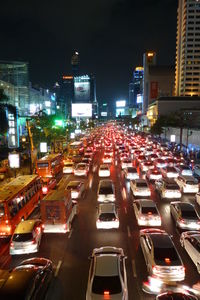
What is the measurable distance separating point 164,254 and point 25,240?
22.1 feet

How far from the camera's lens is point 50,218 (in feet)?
52.5

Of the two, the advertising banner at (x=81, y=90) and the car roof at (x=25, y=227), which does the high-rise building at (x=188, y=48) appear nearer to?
the advertising banner at (x=81, y=90)

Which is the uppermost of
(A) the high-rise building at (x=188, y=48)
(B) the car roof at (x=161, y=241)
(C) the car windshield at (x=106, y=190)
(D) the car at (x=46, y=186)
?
(A) the high-rise building at (x=188, y=48)

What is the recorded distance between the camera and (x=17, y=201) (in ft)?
55.7

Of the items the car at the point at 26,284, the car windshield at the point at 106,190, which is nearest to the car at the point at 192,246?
the car at the point at 26,284

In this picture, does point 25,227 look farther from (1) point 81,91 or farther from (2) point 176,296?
(1) point 81,91

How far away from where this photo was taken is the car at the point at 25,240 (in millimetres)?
13422

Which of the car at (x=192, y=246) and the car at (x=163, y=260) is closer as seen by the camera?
the car at (x=163, y=260)

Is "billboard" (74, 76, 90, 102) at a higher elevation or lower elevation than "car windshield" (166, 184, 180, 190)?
higher

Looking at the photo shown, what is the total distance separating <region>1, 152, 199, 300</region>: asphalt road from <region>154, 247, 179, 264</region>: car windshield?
995mm

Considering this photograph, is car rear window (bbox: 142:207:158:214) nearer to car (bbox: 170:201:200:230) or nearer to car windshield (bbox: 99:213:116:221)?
car (bbox: 170:201:200:230)

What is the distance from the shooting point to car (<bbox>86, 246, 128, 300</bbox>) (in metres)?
8.87

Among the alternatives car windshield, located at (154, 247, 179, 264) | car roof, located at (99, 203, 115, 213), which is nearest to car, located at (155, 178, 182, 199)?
car roof, located at (99, 203, 115, 213)

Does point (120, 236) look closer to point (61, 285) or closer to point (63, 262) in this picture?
point (63, 262)
